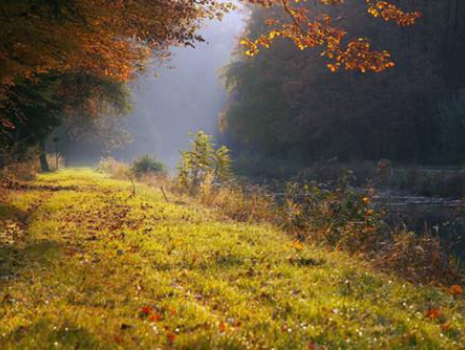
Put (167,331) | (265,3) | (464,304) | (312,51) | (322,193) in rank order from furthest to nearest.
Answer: (312,51) < (322,193) < (265,3) < (464,304) < (167,331)

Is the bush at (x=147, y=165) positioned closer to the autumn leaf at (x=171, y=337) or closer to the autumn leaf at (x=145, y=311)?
the autumn leaf at (x=145, y=311)

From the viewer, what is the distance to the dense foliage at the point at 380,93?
41.8 meters

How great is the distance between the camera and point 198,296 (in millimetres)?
6496

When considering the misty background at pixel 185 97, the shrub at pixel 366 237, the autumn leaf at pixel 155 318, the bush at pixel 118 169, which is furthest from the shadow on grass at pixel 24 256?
the misty background at pixel 185 97

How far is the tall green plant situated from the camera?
22.5m

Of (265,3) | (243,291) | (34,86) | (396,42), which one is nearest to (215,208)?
(34,86)

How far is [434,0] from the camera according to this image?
42.0 metres

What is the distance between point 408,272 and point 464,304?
7.95ft

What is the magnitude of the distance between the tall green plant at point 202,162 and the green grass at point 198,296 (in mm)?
11454

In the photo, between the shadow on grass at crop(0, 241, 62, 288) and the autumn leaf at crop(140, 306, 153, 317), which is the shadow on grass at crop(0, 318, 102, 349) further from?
the shadow on grass at crop(0, 241, 62, 288)

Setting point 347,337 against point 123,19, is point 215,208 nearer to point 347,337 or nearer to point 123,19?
point 123,19

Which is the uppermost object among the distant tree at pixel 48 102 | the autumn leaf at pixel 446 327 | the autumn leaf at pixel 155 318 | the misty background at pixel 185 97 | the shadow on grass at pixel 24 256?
the misty background at pixel 185 97

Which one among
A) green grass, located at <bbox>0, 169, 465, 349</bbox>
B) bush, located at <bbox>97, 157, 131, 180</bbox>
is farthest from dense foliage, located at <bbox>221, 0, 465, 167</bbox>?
green grass, located at <bbox>0, 169, 465, 349</bbox>

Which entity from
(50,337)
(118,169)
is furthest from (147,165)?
(50,337)
